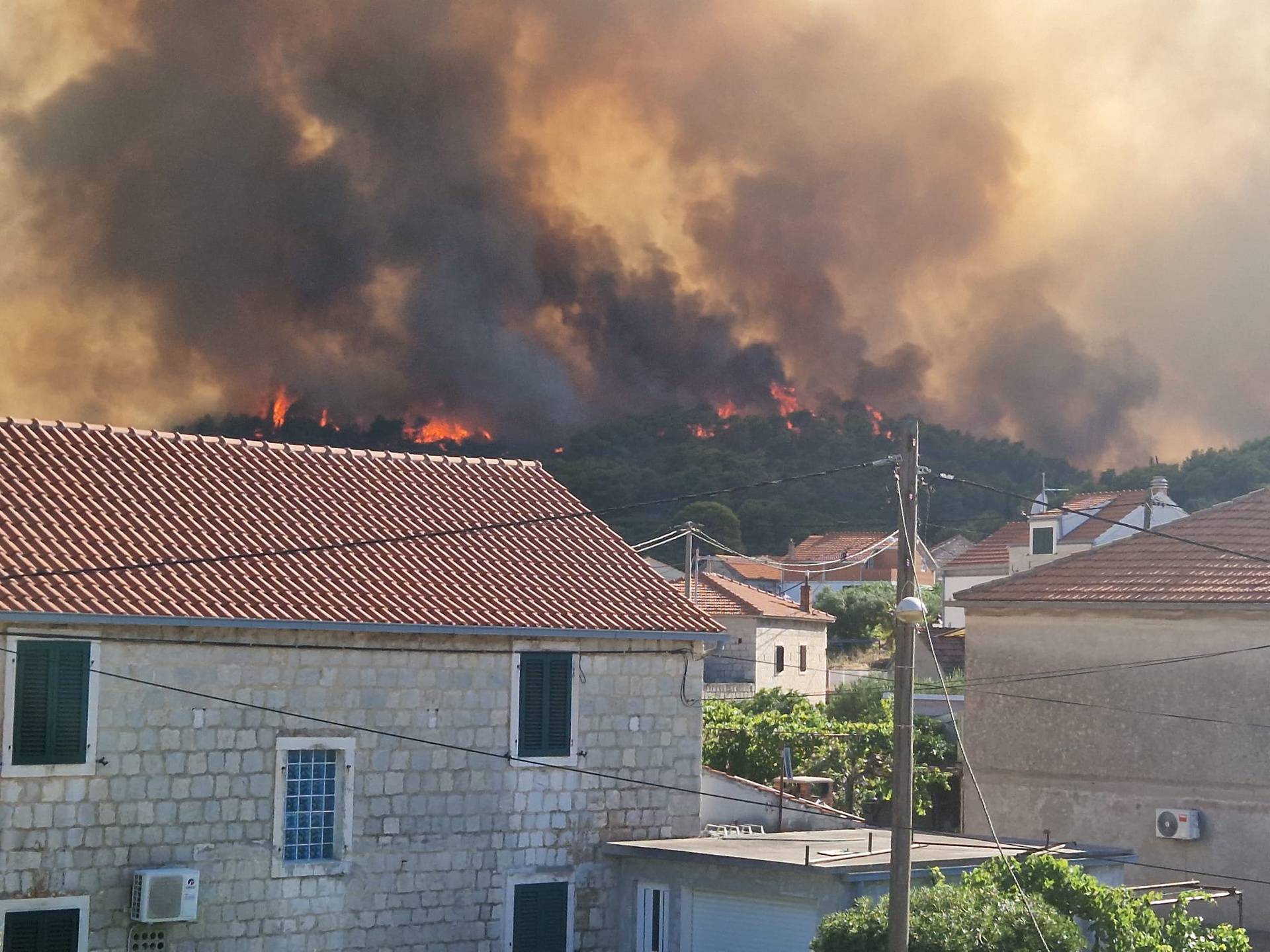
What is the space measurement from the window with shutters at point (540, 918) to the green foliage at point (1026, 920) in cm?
527

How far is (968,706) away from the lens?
30.5 m

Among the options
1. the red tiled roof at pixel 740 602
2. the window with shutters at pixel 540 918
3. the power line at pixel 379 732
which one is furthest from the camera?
the red tiled roof at pixel 740 602

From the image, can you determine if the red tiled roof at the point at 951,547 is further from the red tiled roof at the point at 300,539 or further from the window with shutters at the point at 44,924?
the window with shutters at the point at 44,924

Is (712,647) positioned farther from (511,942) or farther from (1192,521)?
(511,942)

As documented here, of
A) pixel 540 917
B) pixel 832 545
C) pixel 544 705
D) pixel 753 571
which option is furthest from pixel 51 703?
pixel 832 545

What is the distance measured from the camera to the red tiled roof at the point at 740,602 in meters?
61.9

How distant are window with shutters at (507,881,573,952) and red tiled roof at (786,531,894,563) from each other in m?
71.0

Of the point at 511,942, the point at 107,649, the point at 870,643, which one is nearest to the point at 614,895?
the point at 511,942

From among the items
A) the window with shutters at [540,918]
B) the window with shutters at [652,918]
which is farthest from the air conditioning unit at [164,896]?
the window with shutters at [652,918]

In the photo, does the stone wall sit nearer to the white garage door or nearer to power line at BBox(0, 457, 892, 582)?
power line at BBox(0, 457, 892, 582)

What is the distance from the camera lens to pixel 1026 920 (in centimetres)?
1761

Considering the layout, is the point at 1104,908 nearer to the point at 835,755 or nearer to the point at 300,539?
the point at 300,539

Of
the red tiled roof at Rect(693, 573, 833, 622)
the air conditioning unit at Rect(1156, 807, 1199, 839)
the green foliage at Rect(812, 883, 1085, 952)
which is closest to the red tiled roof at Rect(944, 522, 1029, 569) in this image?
the red tiled roof at Rect(693, 573, 833, 622)

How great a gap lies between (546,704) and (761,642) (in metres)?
40.1
